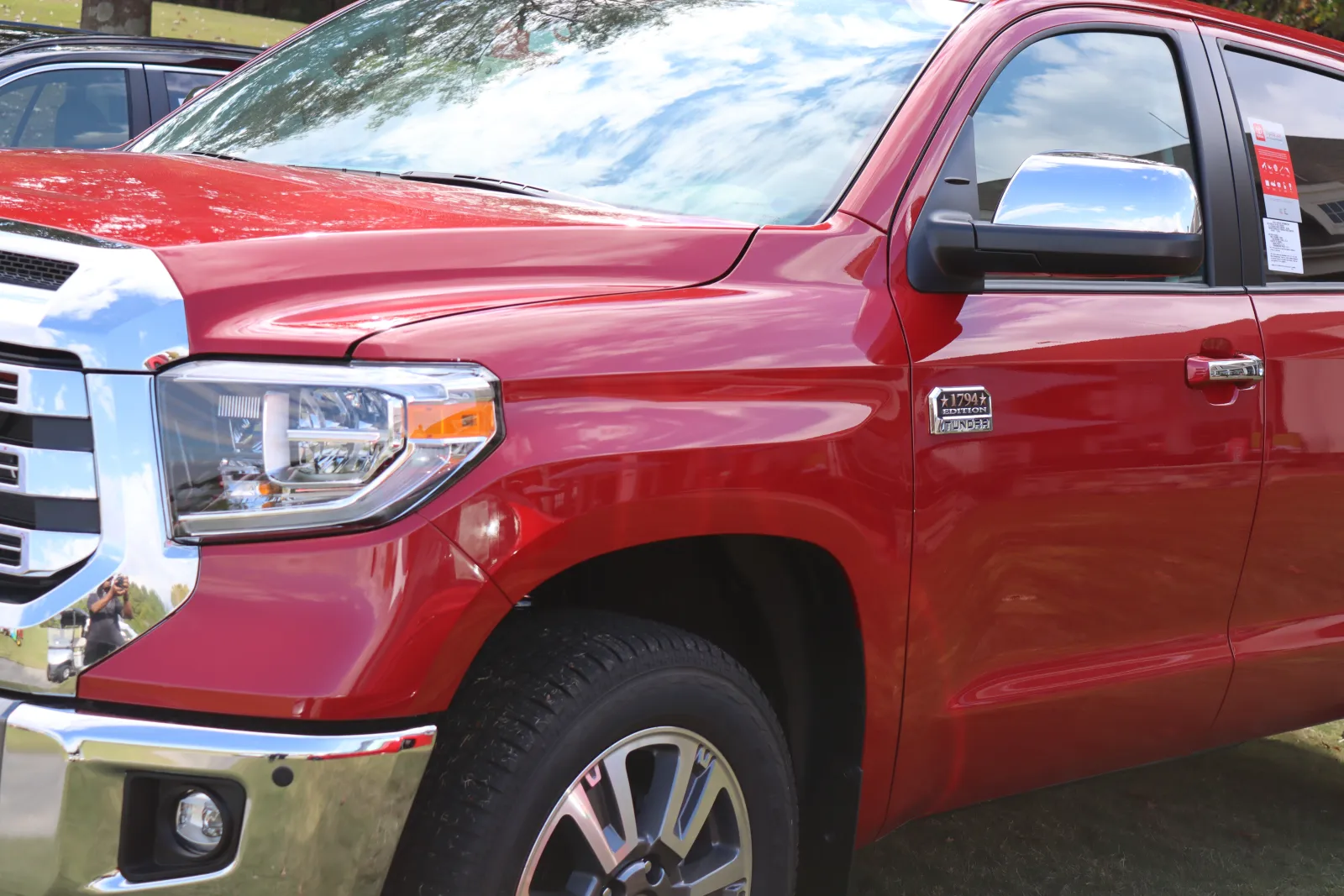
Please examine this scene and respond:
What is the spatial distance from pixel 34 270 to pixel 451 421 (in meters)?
0.55

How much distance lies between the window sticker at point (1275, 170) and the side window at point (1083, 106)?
9.2 inches

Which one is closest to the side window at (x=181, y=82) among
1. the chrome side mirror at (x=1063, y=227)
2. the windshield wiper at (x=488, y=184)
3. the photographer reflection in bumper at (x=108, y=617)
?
the windshield wiper at (x=488, y=184)

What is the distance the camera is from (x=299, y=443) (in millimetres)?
1828

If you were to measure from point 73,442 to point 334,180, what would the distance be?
3.22ft

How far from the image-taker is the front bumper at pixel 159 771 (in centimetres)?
175

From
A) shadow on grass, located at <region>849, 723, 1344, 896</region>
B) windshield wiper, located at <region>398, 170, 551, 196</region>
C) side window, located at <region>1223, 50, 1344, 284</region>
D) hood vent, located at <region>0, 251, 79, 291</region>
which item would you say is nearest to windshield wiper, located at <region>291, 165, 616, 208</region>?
windshield wiper, located at <region>398, 170, 551, 196</region>

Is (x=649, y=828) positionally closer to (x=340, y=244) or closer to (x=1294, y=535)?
(x=340, y=244)

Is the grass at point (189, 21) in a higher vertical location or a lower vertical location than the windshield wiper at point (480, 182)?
higher

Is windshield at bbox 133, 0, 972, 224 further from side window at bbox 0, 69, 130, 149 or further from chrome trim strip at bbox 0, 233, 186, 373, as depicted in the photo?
side window at bbox 0, 69, 130, 149

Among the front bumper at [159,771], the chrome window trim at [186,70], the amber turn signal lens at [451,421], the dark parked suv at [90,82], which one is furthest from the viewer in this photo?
the chrome window trim at [186,70]

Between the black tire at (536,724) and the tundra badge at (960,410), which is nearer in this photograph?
the black tire at (536,724)

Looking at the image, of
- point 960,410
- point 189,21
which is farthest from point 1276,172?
point 189,21

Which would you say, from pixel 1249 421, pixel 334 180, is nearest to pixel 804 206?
pixel 334 180

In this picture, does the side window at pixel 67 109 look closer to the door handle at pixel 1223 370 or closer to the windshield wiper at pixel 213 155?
the windshield wiper at pixel 213 155
